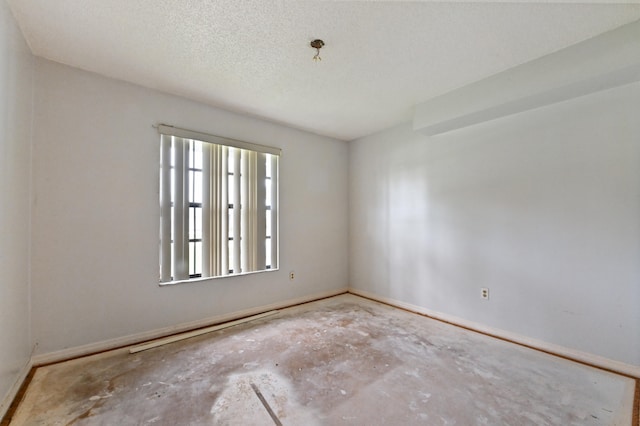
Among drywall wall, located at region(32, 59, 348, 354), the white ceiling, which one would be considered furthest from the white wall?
drywall wall, located at region(32, 59, 348, 354)

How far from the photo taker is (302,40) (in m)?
1.98

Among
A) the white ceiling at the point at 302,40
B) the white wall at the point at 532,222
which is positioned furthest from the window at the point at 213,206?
the white wall at the point at 532,222

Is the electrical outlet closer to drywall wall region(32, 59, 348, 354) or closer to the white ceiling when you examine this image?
the white ceiling

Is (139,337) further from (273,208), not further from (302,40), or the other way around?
(302,40)

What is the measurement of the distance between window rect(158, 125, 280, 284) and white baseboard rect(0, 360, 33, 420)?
1.05 m

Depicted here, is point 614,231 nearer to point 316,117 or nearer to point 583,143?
point 583,143

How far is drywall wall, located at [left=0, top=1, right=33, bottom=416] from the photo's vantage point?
1.61 m

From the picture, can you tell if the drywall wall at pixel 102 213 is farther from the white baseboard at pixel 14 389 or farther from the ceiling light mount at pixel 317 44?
the ceiling light mount at pixel 317 44

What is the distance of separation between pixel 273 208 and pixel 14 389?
260 cm

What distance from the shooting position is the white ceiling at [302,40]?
1.69 metres

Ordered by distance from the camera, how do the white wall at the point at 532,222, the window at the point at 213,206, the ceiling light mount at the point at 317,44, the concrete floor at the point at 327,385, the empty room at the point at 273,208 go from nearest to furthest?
the concrete floor at the point at 327,385 < the empty room at the point at 273,208 < the ceiling light mount at the point at 317,44 < the white wall at the point at 532,222 < the window at the point at 213,206

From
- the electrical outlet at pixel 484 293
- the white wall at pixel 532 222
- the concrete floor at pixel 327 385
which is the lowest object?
the concrete floor at pixel 327 385

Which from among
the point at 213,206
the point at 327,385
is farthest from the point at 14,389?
the point at 327,385

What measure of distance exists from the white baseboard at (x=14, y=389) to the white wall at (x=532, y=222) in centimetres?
364
